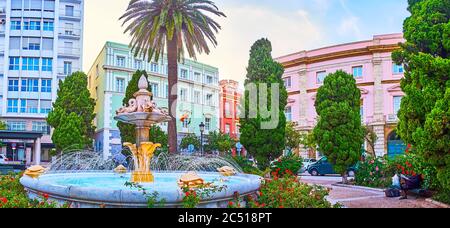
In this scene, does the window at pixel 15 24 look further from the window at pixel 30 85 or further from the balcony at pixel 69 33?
the window at pixel 30 85

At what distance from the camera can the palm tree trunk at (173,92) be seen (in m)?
18.8

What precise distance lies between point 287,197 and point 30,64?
38.9 meters

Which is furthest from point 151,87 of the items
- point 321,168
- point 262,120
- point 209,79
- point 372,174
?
point 372,174

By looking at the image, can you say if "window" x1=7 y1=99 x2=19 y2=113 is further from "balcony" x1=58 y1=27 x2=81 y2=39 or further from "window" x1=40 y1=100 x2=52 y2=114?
"balcony" x1=58 y1=27 x2=81 y2=39

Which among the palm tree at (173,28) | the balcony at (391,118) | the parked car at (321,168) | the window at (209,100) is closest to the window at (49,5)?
the window at (209,100)

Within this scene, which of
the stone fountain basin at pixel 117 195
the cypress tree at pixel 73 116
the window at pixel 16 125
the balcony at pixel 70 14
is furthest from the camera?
the balcony at pixel 70 14

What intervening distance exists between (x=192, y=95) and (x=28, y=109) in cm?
1668

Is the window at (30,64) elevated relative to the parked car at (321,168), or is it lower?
elevated

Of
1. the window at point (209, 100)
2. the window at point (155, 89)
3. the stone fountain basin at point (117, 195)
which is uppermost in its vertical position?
the window at point (155, 89)

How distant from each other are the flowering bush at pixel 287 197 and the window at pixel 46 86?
36546 millimetres

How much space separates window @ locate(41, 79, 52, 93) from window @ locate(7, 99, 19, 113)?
2.53m

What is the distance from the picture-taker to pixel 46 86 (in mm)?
40094

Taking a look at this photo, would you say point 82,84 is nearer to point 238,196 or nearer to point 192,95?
point 192,95

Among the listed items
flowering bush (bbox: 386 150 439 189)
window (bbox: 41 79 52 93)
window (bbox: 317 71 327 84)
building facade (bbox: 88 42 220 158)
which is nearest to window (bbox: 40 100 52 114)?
window (bbox: 41 79 52 93)
